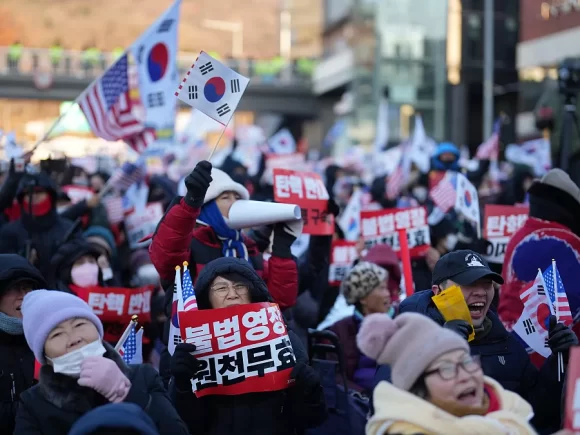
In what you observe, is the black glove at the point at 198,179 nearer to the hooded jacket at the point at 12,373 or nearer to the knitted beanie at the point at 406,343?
the hooded jacket at the point at 12,373

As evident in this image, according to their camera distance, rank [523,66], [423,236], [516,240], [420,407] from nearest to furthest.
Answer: [420,407]
[516,240]
[423,236]
[523,66]

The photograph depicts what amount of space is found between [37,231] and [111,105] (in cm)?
136

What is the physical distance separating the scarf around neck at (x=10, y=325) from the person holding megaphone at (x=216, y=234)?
27.7 inches

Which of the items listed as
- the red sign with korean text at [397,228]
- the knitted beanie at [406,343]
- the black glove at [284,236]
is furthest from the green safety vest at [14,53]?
the knitted beanie at [406,343]

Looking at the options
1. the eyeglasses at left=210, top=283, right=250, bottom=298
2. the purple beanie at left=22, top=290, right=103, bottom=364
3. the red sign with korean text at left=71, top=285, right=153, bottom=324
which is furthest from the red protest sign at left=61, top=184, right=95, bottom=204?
the purple beanie at left=22, top=290, right=103, bottom=364

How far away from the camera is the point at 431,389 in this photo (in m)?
3.34

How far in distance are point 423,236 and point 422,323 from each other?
4461 mm

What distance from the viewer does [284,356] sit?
451 centimetres

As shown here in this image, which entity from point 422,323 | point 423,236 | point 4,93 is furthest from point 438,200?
point 4,93

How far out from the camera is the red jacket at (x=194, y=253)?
200 inches

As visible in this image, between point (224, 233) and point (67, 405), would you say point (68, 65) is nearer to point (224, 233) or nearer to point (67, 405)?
point (224, 233)

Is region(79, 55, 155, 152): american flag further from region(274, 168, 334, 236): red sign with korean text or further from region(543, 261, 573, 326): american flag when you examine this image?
region(543, 261, 573, 326): american flag

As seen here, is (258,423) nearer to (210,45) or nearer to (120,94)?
(120,94)

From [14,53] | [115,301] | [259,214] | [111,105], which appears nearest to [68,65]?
[14,53]
